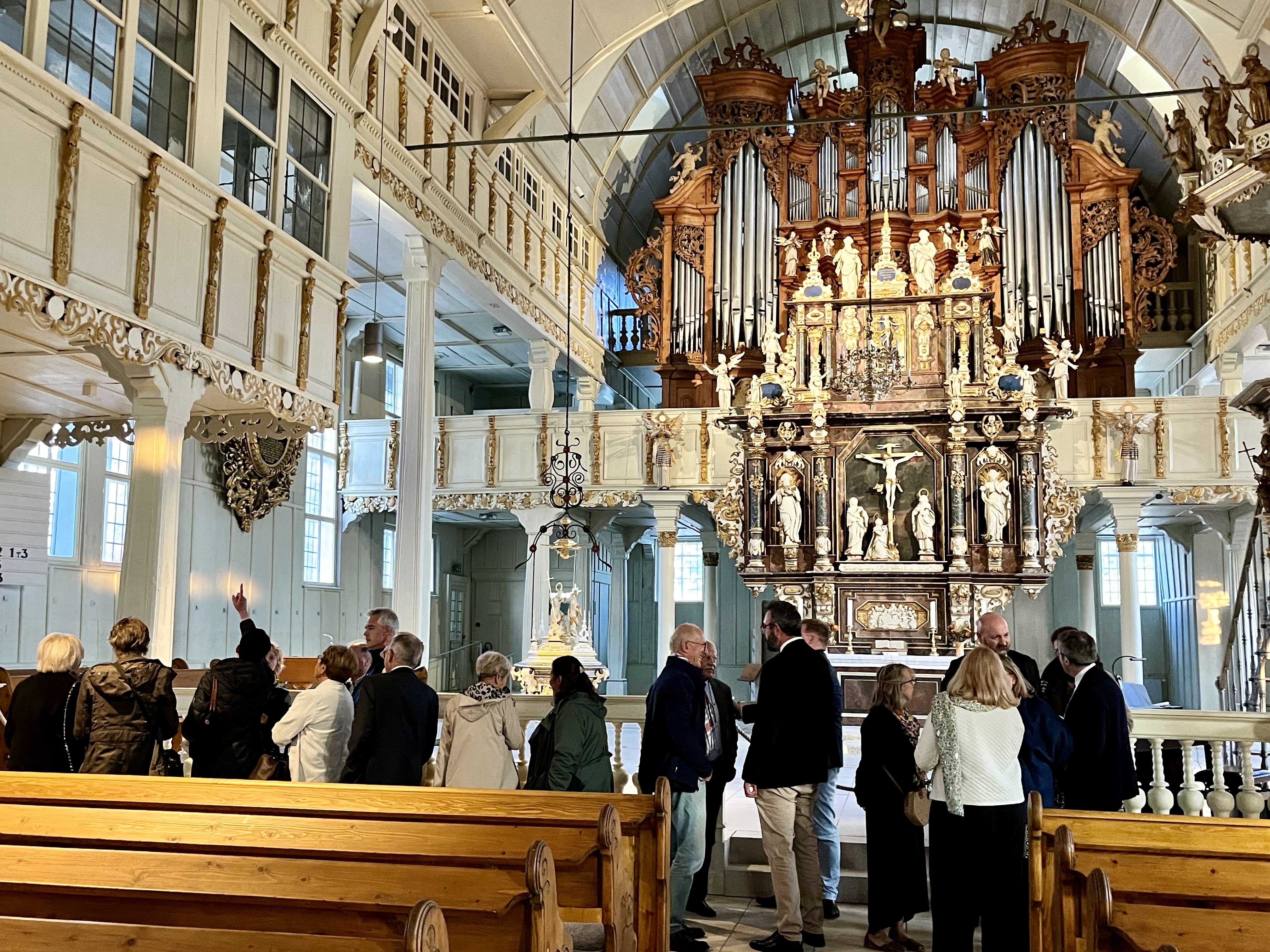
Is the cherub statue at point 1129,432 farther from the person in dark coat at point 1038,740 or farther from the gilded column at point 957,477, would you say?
the person in dark coat at point 1038,740

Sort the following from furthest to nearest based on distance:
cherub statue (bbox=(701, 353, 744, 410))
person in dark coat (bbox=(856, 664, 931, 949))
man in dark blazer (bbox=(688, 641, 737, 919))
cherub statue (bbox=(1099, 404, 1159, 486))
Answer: cherub statue (bbox=(1099, 404, 1159, 486)), cherub statue (bbox=(701, 353, 744, 410)), man in dark blazer (bbox=(688, 641, 737, 919)), person in dark coat (bbox=(856, 664, 931, 949))

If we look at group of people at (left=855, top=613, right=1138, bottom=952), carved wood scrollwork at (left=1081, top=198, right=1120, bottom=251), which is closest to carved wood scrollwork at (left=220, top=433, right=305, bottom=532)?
group of people at (left=855, top=613, right=1138, bottom=952)

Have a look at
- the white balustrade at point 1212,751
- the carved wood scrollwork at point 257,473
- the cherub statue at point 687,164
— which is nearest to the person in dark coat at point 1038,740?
the white balustrade at point 1212,751

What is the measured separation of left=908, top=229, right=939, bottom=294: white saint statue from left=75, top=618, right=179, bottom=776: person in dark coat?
12.0 metres

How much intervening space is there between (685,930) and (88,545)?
9456 millimetres

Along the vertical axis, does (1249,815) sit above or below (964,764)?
below

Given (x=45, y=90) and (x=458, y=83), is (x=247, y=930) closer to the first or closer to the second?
(x=45, y=90)

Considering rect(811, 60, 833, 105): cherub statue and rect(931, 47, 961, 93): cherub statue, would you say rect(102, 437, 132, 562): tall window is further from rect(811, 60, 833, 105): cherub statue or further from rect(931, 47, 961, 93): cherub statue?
rect(931, 47, 961, 93): cherub statue

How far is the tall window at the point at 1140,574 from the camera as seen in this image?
2372cm

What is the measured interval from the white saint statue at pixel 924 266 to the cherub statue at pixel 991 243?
128 centimetres

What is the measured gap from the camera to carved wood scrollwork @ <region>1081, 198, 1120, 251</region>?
720 inches

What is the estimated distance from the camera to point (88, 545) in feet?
42.0

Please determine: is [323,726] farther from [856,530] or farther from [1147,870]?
[856,530]

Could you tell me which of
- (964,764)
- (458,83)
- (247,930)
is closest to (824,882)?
(964,764)
